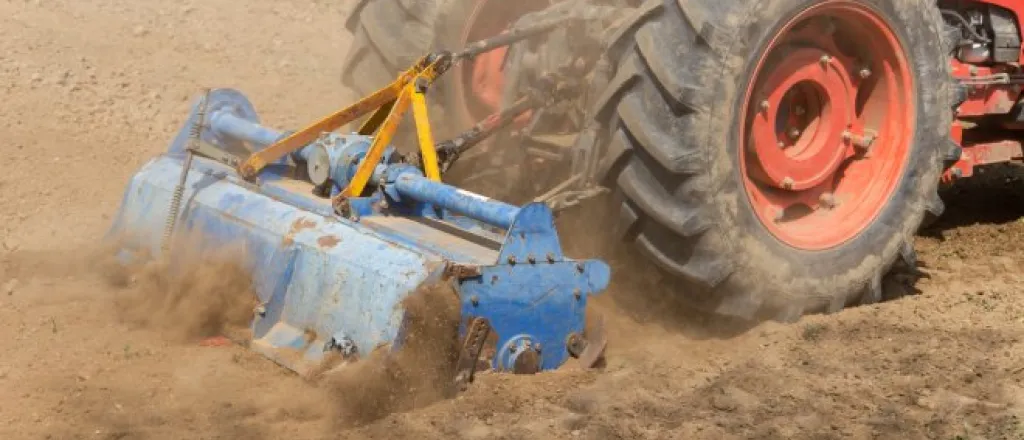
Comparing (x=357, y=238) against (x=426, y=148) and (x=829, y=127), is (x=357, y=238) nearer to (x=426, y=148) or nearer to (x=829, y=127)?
(x=426, y=148)

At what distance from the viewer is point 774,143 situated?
172 inches

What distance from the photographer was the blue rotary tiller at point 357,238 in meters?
3.55

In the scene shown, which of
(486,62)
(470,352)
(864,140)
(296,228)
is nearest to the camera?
(470,352)

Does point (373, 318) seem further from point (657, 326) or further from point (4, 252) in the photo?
point (4, 252)

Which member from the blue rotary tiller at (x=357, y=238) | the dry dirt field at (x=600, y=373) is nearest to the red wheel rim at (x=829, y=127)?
the dry dirt field at (x=600, y=373)

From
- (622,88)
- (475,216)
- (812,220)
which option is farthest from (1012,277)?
(475,216)

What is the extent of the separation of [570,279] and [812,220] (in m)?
1.31

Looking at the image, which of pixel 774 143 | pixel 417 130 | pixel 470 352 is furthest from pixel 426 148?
pixel 774 143

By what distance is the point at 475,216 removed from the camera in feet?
12.4

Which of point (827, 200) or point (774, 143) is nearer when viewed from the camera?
point (774, 143)

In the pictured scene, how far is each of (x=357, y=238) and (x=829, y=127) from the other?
1831 mm

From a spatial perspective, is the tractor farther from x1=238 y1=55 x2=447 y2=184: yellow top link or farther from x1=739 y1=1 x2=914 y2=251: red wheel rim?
x1=238 y1=55 x2=447 y2=184: yellow top link

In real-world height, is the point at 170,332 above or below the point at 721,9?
below

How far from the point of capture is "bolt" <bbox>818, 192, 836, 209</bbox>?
461 cm
